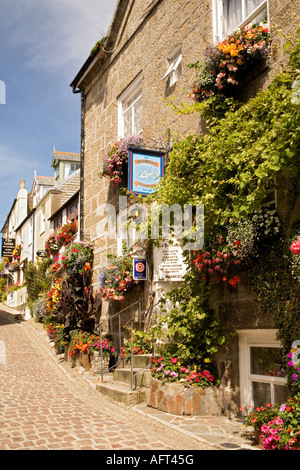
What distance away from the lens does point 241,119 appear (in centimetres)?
598

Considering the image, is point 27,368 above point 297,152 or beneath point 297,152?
beneath

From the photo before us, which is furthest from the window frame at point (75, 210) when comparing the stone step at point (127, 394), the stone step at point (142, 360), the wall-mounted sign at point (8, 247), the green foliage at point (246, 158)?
the wall-mounted sign at point (8, 247)

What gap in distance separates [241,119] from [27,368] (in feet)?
24.4

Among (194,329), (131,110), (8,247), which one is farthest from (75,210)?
(8,247)

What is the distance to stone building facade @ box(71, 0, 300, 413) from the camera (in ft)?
20.2

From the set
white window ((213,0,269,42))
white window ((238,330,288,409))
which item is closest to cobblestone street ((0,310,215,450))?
white window ((238,330,288,409))

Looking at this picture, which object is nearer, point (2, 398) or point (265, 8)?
point (265, 8)

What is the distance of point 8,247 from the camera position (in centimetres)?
3425

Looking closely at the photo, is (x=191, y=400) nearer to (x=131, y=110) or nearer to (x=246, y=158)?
(x=246, y=158)

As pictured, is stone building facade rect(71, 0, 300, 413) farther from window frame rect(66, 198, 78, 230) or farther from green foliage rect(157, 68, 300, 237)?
window frame rect(66, 198, 78, 230)

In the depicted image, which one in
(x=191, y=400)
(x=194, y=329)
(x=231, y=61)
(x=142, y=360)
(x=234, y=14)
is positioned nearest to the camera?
(x=191, y=400)

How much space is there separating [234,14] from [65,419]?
20.8 feet
